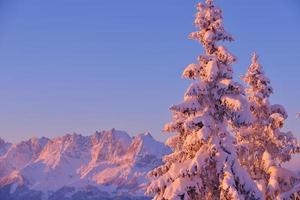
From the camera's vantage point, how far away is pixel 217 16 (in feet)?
89.8

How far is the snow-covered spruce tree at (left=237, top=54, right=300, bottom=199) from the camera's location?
104 feet

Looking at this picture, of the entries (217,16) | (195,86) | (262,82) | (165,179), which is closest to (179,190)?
(165,179)

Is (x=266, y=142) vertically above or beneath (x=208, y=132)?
above

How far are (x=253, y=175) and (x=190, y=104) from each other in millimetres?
9230

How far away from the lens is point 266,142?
33.0 meters

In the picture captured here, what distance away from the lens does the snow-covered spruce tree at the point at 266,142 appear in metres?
31.8

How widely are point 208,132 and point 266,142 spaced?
8.68 metres

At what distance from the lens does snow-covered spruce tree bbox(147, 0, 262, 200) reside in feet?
81.8

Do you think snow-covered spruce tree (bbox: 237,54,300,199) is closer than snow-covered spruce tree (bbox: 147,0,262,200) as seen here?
No

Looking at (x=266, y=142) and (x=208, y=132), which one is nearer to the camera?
(x=208, y=132)

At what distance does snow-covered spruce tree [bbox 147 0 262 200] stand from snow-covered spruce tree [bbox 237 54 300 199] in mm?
5396

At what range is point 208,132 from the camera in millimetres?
25203

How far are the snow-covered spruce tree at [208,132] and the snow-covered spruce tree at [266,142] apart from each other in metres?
5.40

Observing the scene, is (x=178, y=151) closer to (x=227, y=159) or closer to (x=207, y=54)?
(x=227, y=159)
